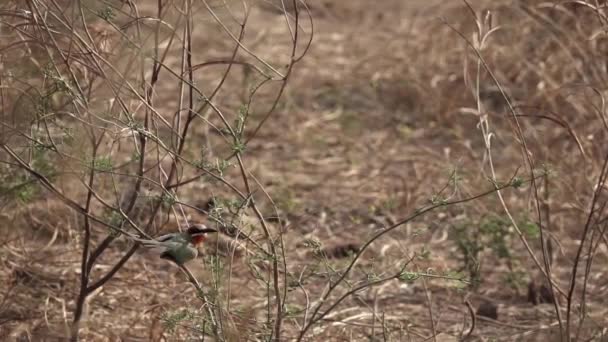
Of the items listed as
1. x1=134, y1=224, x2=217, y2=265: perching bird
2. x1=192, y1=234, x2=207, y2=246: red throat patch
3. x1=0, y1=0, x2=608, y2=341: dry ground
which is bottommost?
x1=134, y1=224, x2=217, y2=265: perching bird

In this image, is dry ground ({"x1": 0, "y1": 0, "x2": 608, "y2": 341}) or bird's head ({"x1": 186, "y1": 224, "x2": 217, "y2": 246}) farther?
dry ground ({"x1": 0, "y1": 0, "x2": 608, "y2": 341})

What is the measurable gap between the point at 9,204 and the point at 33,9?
951mm

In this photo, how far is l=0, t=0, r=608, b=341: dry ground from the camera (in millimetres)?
4133

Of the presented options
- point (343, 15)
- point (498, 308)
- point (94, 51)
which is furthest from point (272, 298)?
point (343, 15)

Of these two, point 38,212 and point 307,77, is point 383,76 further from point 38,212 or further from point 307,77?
point 38,212

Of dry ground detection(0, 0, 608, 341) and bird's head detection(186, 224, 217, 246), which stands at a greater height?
dry ground detection(0, 0, 608, 341)

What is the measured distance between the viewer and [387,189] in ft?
19.5

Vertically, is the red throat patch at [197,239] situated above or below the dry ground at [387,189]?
below

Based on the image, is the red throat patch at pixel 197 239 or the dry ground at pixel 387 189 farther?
the dry ground at pixel 387 189

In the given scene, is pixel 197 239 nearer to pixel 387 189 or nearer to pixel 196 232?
pixel 196 232

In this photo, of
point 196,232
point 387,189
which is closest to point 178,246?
point 196,232

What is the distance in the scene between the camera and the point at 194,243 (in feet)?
11.0

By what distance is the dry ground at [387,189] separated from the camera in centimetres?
413

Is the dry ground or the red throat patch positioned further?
the dry ground
